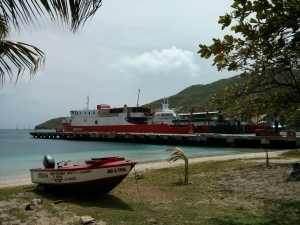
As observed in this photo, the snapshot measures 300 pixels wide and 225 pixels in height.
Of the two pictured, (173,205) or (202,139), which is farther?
(202,139)

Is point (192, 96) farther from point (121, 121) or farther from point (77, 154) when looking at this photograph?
point (77, 154)

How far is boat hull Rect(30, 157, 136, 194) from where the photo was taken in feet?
26.5

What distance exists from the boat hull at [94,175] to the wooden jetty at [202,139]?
16561 millimetres

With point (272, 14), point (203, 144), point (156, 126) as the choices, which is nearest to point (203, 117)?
point (156, 126)

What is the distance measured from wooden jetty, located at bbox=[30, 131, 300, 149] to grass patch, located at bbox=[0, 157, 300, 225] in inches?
600

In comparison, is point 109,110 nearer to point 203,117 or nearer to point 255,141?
point 203,117

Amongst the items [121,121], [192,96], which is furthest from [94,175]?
[192,96]

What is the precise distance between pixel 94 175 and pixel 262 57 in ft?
15.4

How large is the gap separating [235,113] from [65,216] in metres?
4.58

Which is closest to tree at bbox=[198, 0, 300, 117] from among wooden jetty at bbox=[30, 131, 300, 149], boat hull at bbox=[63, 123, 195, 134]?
wooden jetty at bbox=[30, 131, 300, 149]

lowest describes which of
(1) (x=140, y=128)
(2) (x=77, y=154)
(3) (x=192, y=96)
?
(2) (x=77, y=154)

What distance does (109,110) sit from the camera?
56375 millimetres

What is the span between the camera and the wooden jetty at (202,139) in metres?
30.6

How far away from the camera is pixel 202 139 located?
39.0 meters
